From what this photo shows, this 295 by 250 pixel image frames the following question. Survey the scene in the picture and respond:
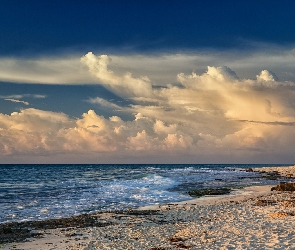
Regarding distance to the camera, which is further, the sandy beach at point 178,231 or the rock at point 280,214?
the rock at point 280,214

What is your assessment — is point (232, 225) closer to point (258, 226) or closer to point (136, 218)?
point (258, 226)

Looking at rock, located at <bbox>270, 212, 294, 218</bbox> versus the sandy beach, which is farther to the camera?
rock, located at <bbox>270, 212, 294, 218</bbox>

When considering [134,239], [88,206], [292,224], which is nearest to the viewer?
[134,239]

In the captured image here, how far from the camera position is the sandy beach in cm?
1570

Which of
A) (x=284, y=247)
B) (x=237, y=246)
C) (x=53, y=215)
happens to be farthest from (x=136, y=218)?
(x=284, y=247)

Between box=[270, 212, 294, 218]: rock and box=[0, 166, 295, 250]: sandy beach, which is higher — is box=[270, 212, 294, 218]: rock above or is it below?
above

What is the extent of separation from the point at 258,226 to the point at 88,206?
1639 cm

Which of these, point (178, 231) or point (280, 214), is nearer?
point (178, 231)

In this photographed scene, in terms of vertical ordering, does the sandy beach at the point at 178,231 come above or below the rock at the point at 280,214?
below

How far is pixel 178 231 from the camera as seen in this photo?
18.7 meters

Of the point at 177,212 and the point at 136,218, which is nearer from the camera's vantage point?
the point at 136,218

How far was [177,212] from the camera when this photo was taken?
82.0 ft

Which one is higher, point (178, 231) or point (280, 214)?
point (280, 214)

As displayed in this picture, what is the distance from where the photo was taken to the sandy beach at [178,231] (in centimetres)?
1570
